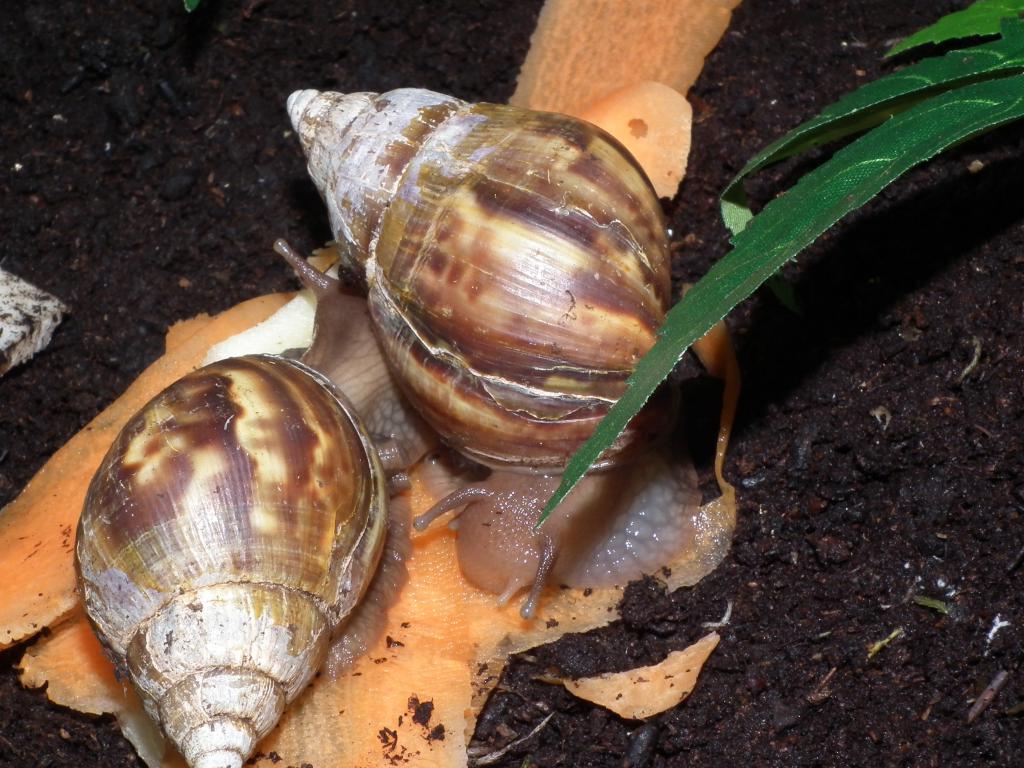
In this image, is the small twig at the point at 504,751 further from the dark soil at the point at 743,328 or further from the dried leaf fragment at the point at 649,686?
the dried leaf fragment at the point at 649,686

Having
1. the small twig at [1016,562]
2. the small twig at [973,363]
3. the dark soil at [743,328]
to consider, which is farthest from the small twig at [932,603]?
the small twig at [973,363]

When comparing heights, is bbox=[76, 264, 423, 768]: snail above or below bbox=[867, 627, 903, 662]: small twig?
above

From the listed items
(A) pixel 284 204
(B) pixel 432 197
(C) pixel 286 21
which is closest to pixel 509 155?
(B) pixel 432 197

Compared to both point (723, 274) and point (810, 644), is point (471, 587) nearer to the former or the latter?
point (810, 644)

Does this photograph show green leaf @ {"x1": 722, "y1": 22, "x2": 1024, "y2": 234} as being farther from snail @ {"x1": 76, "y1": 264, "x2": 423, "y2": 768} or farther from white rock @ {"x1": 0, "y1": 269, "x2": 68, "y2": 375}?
white rock @ {"x1": 0, "y1": 269, "x2": 68, "y2": 375}

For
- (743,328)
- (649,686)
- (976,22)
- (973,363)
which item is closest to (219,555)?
(649,686)

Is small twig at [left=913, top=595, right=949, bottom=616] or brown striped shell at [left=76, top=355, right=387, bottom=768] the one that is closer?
brown striped shell at [left=76, top=355, right=387, bottom=768]

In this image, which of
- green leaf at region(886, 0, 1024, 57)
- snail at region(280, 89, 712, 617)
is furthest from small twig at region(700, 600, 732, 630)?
green leaf at region(886, 0, 1024, 57)
